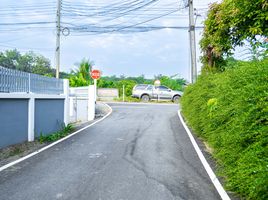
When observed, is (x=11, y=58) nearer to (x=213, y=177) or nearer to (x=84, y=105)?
(x=84, y=105)

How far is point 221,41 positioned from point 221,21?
778mm

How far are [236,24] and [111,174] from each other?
19.3ft

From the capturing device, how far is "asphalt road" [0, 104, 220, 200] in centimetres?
532

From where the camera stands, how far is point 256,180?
13.9ft

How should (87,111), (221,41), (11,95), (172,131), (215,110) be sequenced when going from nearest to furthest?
1. (215,110)
2. (11,95)
3. (221,41)
4. (172,131)
5. (87,111)

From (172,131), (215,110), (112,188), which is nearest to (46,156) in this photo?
(112,188)

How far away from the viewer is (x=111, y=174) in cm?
651

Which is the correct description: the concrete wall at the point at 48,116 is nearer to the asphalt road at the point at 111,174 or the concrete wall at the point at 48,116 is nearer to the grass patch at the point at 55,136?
the grass patch at the point at 55,136

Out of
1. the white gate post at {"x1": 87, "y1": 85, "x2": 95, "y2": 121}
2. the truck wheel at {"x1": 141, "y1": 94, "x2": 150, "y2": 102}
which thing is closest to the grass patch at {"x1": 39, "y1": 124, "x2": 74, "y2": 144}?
the white gate post at {"x1": 87, "y1": 85, "x2": 95, "y2": 121}

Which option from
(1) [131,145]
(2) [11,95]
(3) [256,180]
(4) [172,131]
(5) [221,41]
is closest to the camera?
(3) [256,180]

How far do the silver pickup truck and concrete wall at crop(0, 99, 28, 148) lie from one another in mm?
26743

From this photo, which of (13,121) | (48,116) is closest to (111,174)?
(13,121)

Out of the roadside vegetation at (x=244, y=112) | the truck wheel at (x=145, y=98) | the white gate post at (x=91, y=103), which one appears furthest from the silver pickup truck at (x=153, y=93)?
the roadside vegetation at (x=244, y=112)

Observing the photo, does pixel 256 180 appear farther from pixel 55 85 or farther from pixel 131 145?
pixel 55 85
